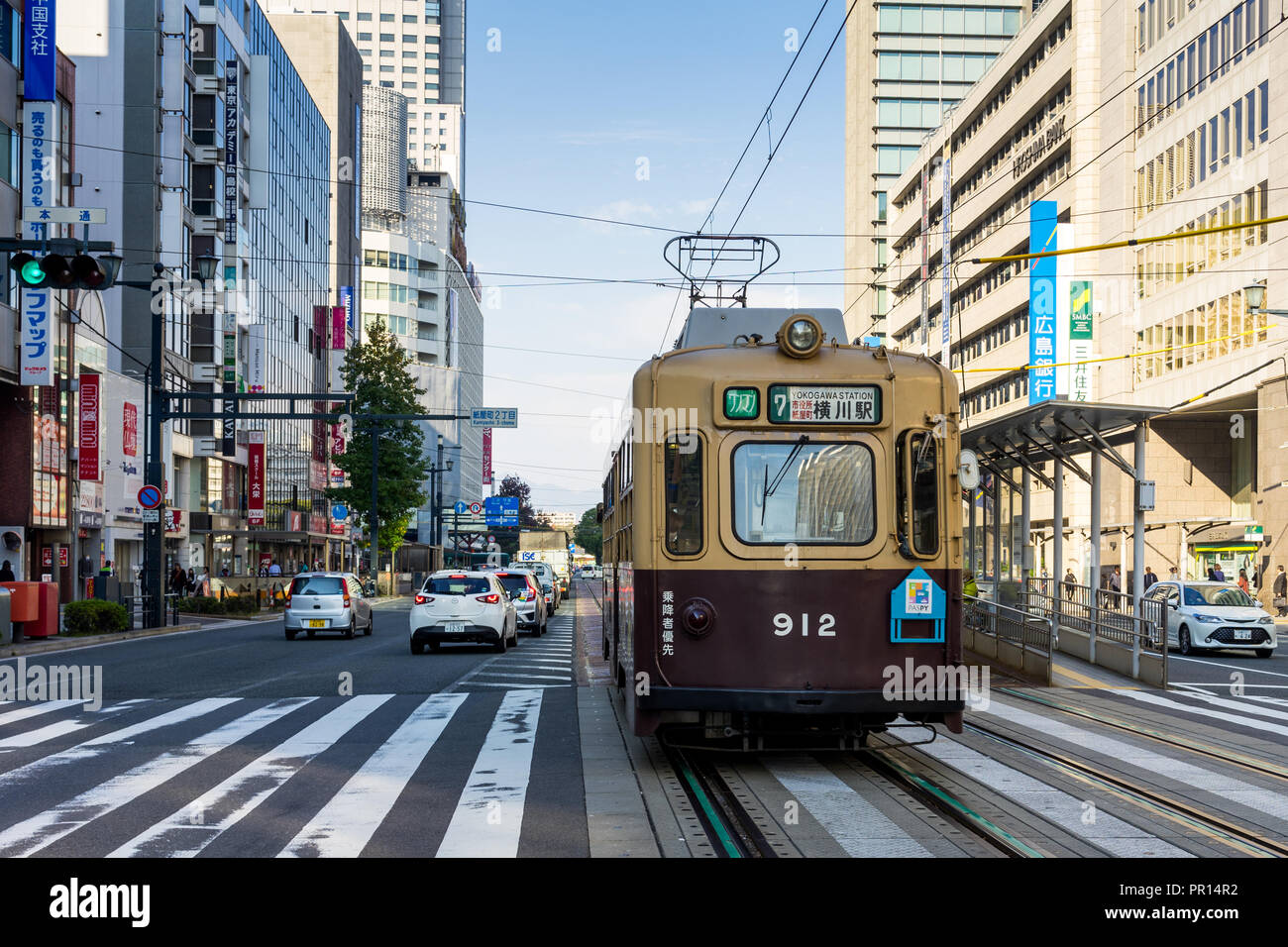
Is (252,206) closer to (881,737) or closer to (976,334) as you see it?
(976,334)

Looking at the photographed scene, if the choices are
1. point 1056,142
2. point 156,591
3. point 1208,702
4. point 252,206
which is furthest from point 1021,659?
point 252,206

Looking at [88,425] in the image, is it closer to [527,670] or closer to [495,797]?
[527,670]

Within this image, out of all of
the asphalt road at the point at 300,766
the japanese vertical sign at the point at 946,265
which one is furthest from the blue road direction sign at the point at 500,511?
the asphalt road at the point at 300,766

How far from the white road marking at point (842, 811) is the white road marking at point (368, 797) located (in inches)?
104

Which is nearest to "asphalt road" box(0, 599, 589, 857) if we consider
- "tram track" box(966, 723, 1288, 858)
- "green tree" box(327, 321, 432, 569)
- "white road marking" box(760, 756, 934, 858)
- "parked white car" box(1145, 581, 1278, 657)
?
"white road marking" box(760, 756, 934, 858)

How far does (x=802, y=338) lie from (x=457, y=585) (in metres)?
15.7

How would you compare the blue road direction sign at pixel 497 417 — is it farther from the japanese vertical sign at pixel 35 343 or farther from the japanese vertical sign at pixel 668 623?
the japanese vertical sign at pixel 668 623

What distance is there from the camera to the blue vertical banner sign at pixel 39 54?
130ft

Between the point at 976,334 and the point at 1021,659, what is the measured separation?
59.5 meters

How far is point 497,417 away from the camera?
4634 cm

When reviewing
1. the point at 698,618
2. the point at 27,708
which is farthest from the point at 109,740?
the point at 698,618

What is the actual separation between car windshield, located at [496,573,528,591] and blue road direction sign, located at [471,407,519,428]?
550 inches

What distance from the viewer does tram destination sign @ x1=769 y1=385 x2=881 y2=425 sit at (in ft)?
31.7

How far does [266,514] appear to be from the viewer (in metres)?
74.8
